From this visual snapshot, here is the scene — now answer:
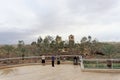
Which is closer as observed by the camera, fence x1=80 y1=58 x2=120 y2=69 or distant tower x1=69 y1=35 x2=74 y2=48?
fence x1=80 y1=58 x2=120 y2=69

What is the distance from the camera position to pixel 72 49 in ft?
150

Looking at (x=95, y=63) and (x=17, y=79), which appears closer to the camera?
(x=17, y=79)

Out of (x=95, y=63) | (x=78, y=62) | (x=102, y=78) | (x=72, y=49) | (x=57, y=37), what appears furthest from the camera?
(x=57, y=37)

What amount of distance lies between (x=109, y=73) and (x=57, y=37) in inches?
1028

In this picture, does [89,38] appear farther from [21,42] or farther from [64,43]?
[21,42]

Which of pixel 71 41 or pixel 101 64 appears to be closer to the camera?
pixel 101 64

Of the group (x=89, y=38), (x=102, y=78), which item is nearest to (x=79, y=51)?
(x=89, y=38)

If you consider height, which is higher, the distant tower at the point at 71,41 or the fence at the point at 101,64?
the distant tower at the point at 71,41

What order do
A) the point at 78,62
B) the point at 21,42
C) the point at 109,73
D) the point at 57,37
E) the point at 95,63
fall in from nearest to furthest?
the point at 109,73 < the point at 95,63 < the point at 78,62 < the point at 57,37 < the point at 21,42

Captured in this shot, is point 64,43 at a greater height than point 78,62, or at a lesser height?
greater

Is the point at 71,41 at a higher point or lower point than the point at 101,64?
higher

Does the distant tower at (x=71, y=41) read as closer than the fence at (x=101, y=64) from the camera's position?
No

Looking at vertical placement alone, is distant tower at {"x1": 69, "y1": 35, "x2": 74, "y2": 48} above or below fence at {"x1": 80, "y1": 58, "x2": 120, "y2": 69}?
above

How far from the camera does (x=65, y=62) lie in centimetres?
3284
